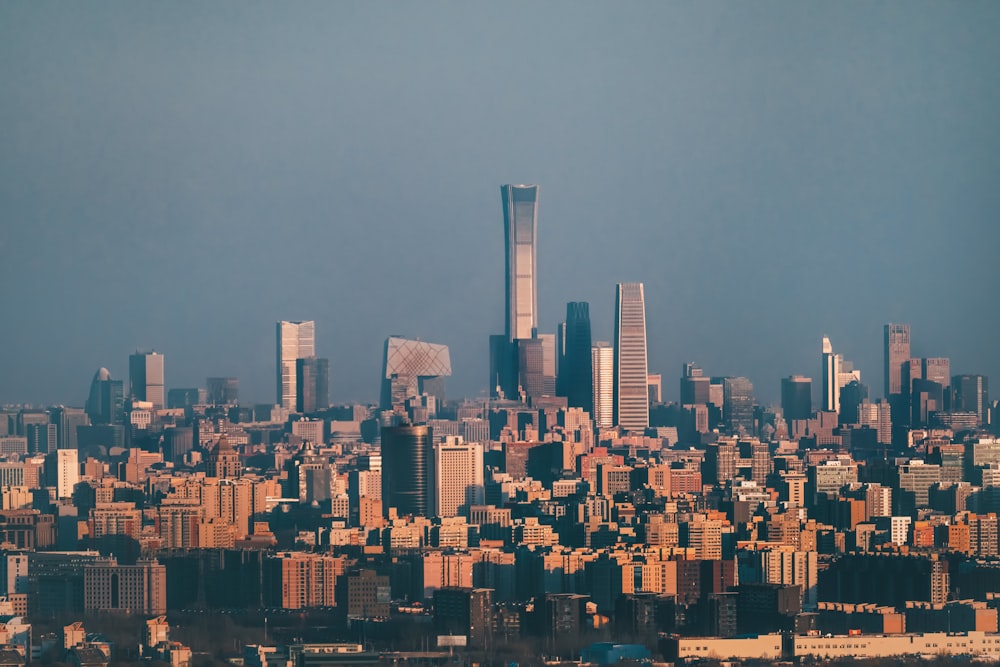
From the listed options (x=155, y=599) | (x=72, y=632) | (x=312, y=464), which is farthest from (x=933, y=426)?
(x=72, y=632)

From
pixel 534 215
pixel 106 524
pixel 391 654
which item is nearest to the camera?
pixel 391 654

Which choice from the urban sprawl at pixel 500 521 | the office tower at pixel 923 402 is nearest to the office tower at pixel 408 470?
the urban sprawl at pixel 500 521

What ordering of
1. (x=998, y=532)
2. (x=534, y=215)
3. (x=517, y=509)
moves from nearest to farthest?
(x=998, y=532)
(x=517, y=509)
(x=534, y=215)

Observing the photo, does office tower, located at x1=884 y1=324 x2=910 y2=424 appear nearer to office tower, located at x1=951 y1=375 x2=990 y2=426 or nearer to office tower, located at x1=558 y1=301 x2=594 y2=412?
office tower, located at x1=951 y1=375 x2=990 y2=426

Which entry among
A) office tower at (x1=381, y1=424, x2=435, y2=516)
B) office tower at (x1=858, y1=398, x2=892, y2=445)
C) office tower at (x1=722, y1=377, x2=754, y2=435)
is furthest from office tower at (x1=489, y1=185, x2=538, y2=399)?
office tower at (x1=381, y1=424, x2=435, y2=516)

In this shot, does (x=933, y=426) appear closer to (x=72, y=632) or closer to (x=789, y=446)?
(x=789, y=446)

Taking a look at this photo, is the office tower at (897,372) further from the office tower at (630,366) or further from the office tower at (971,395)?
the office tower at (630,366)
